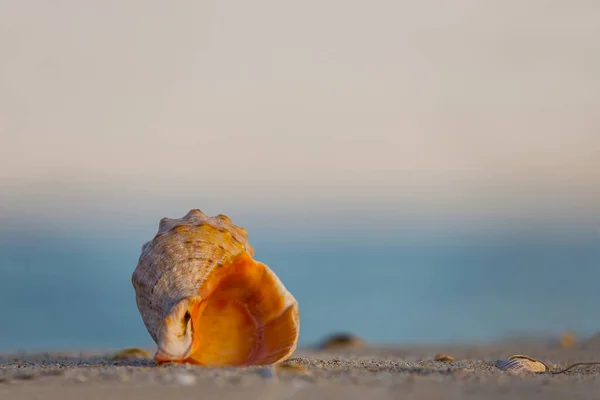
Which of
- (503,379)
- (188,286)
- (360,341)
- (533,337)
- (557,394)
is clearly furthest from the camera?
(533,337)

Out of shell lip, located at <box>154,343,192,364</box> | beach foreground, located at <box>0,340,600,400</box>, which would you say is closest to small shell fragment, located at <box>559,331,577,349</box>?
beach foreground, located at <box>0,340,600,400</box>

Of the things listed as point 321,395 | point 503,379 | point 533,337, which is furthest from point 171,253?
point 533,337

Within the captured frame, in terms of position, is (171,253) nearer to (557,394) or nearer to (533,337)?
(557,394)

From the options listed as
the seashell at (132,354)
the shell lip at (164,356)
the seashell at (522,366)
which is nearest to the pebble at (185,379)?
the shell lip at (164,356)

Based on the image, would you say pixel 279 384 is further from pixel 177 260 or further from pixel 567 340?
pixel 567 340

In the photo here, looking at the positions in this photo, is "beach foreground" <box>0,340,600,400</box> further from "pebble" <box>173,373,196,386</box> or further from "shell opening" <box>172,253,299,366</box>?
"shell opening" <box>172,253,299,366</box>

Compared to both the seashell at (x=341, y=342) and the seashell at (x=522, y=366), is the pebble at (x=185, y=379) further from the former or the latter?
the seashell at (x=341, y=342)

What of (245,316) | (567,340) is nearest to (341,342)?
(567,340)

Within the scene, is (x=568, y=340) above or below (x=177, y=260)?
below
